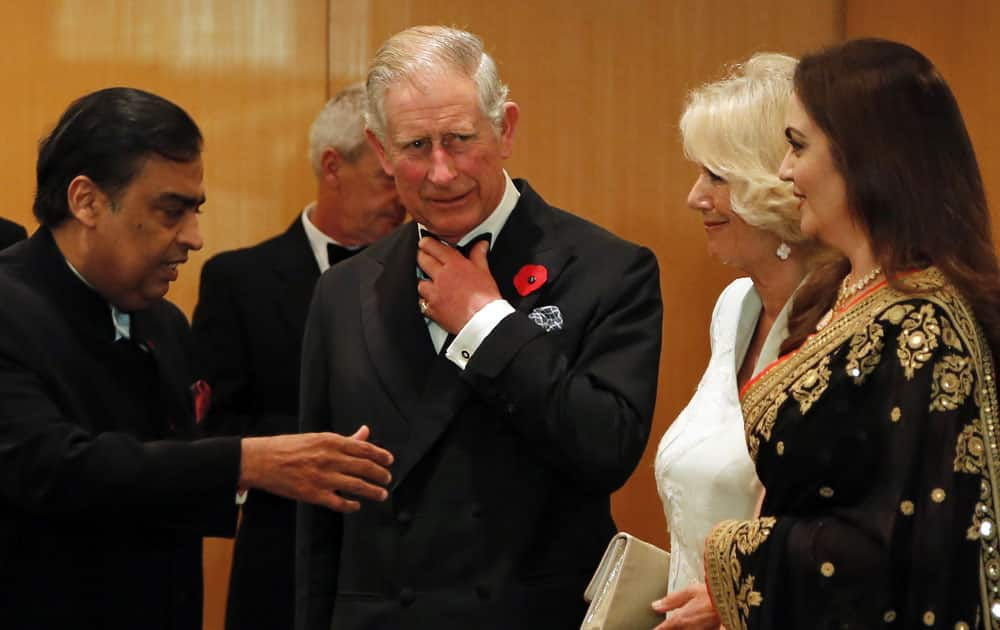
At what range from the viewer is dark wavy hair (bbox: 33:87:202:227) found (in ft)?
9.77

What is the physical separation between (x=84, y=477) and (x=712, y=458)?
3.71ft

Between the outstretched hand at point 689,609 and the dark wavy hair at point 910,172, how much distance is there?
2.25 feet

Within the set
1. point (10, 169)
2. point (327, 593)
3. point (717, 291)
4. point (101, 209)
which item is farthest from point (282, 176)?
point (327, 593)

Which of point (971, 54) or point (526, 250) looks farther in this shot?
point (971, 54)

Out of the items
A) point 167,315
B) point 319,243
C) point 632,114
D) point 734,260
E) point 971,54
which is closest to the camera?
point 734,260

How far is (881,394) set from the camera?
218cm

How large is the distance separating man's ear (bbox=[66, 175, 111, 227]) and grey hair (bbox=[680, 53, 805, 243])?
3.86ft

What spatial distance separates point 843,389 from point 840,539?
8.3 inches

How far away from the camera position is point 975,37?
15.3 feet

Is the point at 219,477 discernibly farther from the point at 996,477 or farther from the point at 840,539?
the point at 996,477

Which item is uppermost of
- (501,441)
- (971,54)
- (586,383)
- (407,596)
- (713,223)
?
(971,54)

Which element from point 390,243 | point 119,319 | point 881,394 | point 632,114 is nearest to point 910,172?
point 881,394

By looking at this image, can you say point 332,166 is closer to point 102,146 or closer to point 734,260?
point 102,146

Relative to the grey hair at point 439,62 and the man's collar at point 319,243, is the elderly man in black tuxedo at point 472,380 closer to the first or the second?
the grey hair at point 439,62
